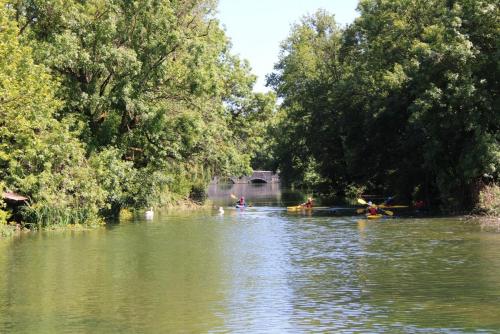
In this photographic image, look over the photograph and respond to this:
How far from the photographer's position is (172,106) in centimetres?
4303

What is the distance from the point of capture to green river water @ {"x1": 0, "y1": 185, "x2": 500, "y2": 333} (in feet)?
52.9

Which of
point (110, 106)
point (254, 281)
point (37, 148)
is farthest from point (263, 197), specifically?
point (254, 281)

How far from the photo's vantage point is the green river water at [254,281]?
16125mm

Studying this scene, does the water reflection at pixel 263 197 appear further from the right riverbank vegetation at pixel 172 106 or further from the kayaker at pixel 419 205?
the kayaker at pixel 419 205

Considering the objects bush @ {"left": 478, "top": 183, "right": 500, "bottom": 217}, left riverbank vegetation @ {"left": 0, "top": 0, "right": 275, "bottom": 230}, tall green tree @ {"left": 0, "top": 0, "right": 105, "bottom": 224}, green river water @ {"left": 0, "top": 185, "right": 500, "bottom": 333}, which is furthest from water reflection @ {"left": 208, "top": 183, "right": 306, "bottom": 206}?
green river water @ {"left": 0, "top": 185, "right": 500, "bottom": 333}

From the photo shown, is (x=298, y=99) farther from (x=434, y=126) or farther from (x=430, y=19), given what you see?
(x=434, y=126)

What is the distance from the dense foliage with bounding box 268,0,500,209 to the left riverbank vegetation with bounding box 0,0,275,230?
11330 millimetres

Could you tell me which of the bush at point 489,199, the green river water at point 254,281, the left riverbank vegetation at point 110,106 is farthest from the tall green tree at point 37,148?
the bush at point 489,199

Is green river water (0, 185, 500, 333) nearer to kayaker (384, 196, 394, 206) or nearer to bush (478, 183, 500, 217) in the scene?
bush (478, 183, 500, 217)

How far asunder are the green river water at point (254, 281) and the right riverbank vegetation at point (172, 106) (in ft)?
13.5

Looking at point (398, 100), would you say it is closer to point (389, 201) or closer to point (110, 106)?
point (389, 201)

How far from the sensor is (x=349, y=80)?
198 feet

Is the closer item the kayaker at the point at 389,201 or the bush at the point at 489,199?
the bush at the point at 489,199

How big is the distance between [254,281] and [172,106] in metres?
22.8
